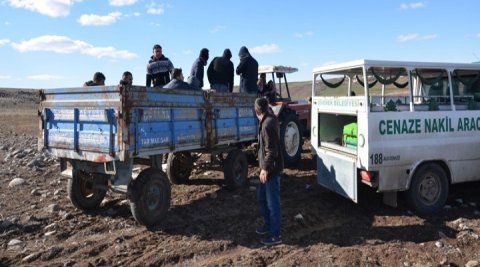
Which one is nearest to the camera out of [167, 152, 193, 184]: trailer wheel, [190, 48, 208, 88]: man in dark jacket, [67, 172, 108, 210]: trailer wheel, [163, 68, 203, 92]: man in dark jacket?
[67, 172, 108, 210]: trailer wheel

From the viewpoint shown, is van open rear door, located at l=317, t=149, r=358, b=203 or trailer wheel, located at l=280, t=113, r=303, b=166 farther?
trailer wheel, located at l=280, t=113, r=303, b=166

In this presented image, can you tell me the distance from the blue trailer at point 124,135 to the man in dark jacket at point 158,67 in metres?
1.77

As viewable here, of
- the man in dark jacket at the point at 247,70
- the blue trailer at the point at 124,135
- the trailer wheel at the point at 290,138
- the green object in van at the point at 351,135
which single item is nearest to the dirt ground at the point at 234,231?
the blue trailer at the point at 124,135

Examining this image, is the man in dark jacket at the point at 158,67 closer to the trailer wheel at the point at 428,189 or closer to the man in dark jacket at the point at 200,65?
the man in dark jacket at the point at 200,65

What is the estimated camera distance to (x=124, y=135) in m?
4.80

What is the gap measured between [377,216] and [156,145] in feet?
11.0

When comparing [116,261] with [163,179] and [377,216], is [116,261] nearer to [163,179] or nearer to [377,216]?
[163,179]

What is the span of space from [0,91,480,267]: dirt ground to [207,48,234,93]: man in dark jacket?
7.28 ft

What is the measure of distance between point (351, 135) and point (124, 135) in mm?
3456

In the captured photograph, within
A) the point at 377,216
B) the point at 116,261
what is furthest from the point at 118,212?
the point at 377,216

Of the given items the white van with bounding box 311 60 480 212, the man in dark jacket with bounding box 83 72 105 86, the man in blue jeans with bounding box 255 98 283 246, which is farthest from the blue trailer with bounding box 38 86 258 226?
the white van with bounding box 311 60 480 212

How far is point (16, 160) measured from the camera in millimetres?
9867

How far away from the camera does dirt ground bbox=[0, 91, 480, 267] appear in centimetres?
435

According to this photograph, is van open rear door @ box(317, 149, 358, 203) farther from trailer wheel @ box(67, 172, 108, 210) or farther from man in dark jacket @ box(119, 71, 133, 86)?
man in dark jacket @ box(119, 71, 133, 86)
